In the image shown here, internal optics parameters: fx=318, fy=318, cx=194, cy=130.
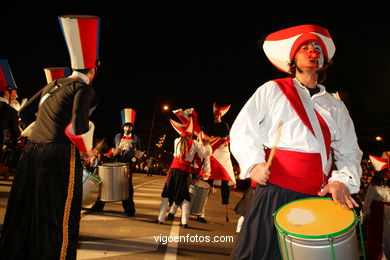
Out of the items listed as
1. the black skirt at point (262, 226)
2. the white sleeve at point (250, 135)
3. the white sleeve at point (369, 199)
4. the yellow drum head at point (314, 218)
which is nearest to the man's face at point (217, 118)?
the white sleeve at point (369, 199)

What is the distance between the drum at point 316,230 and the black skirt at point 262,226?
0.37ft

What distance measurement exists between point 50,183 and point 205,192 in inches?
193

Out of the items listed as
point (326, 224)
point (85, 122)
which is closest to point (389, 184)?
point (326, 224)

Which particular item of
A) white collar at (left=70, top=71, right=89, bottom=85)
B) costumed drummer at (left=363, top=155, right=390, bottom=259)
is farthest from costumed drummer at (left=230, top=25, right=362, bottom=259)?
costumed drummer at (left=363, top=155, right=390, bottom=259)

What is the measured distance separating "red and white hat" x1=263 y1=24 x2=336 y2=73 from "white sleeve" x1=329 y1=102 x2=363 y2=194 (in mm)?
576

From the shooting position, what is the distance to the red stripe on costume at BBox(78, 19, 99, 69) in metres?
3.04

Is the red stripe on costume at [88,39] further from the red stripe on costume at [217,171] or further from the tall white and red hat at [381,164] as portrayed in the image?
the tall white and red hat at [381,164]

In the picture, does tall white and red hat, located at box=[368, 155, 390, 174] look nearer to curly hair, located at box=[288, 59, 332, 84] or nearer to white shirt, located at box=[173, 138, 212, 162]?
white shirt, located at box=[173, 138, 212, 162]

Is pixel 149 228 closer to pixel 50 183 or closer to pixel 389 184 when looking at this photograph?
pixel 50 183

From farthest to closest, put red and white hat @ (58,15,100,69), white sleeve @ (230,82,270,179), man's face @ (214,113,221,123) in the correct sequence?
man's face @ (214,113,221,123) < red and white hat @ (58,15,100,69) < white sleeve @ (230,82,270,179)

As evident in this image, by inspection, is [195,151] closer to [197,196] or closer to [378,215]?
[197,196]

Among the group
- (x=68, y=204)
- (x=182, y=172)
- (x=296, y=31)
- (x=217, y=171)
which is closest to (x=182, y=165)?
(x=182, y=172)

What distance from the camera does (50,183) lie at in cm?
261

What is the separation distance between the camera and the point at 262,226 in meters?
2.05
